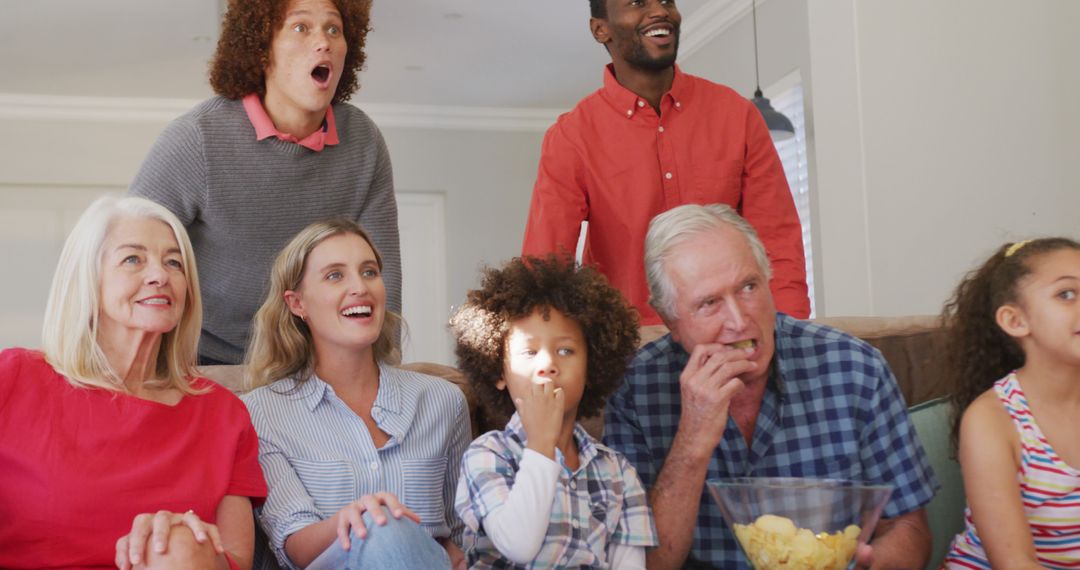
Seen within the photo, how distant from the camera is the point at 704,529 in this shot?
196 centimetres

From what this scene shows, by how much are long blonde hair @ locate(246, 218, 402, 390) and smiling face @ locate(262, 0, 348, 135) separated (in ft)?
1.45

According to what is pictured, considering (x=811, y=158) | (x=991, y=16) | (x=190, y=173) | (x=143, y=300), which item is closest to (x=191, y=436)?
(x=143, y=300)

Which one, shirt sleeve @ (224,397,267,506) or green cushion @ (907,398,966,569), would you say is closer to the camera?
shirt sleeve @ (224,397,267,506)

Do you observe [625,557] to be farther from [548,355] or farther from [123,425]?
[123,425]

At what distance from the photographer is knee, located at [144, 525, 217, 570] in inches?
60.1

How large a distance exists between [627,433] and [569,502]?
1.03 ft

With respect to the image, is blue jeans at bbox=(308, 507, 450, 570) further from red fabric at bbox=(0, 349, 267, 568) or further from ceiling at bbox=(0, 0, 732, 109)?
ceiling at bbox=(0, 0, 732, 109)

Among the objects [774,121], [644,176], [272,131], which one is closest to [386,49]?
[774,121]

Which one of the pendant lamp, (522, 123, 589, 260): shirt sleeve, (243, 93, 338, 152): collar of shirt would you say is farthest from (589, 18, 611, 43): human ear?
the pendant lamp

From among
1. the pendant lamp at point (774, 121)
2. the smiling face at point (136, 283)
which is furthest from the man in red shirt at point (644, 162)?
the pendant lamp at point (774, 121)

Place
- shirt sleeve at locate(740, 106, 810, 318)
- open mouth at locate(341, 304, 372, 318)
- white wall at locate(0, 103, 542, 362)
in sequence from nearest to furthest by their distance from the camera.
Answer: open mouth at locate(341, 304, 372, 318) → shirt sleeve at locate(740, 106, 810, 318) → white wall at locate(0, 103, 542, 362)

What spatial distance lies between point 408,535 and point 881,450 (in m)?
0.80

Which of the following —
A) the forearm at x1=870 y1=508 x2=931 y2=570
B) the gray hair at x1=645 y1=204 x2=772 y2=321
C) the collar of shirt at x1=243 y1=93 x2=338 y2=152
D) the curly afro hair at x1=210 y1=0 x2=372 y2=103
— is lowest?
the forearm at x1=870 y1=508 x2=931 y2=570

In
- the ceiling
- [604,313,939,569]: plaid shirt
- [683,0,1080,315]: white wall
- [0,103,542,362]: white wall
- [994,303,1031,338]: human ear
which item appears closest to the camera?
[604,313,939,569]: plaid shirt
